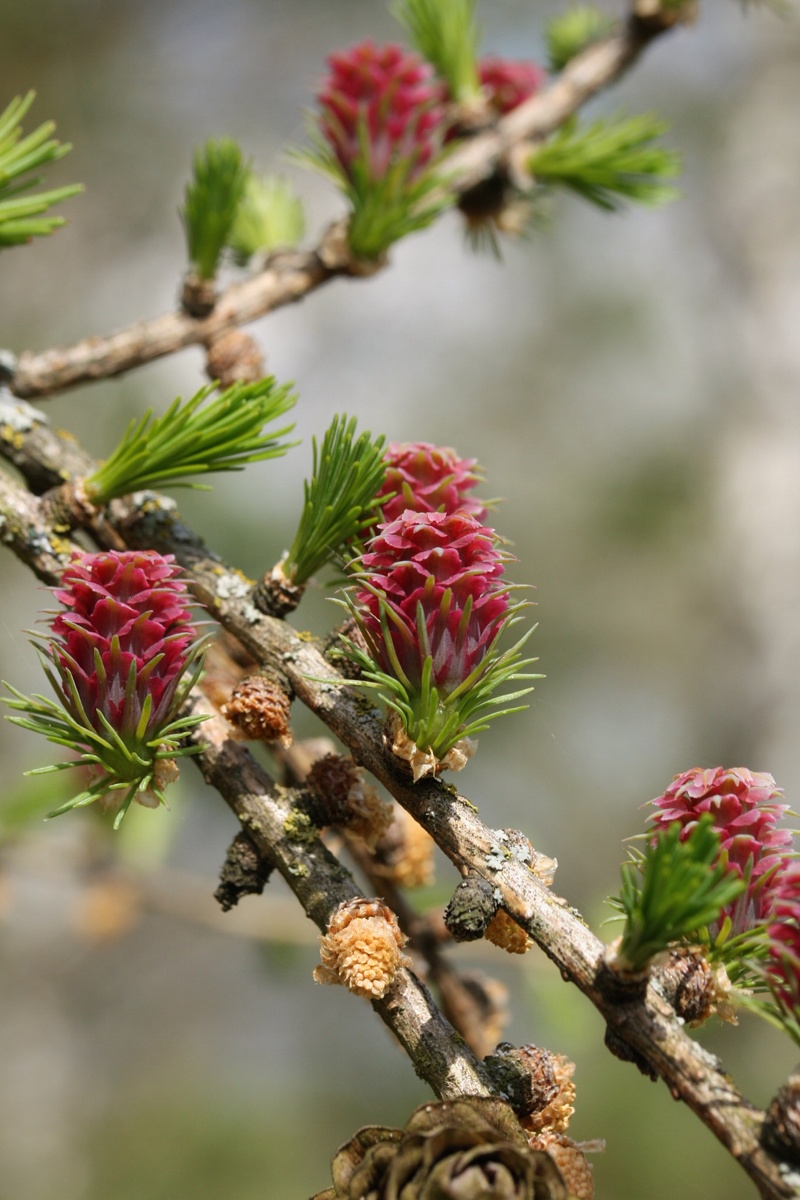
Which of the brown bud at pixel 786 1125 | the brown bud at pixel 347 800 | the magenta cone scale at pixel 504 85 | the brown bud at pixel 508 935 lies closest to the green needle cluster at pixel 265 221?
the magenta cone scale at pixel 504 85

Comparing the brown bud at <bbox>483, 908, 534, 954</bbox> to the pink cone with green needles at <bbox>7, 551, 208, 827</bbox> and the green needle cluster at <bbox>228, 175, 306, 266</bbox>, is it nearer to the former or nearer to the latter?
the pink cone with green needles at <bbox>7, 551, 208, 827</bbox>

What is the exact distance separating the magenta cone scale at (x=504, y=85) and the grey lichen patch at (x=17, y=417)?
0.60 meters

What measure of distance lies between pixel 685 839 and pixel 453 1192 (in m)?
0.18

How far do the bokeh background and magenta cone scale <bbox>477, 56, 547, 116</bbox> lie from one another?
2188 mm

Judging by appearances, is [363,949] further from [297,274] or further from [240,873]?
[297,274]

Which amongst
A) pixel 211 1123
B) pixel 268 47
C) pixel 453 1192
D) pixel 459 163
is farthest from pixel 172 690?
pixel 268 47

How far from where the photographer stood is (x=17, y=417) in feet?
1.98

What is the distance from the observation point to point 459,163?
865 millimetres

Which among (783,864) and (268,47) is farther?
(268,47)

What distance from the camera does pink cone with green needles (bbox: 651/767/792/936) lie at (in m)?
0.42

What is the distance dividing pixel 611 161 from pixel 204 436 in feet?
1.85

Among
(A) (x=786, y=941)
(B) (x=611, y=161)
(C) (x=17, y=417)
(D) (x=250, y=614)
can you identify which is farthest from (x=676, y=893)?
(B) (x=611, y=161)

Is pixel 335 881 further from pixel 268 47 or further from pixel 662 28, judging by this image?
pixel 268 47

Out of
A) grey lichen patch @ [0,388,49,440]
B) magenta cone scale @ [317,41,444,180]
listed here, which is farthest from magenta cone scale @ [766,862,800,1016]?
magenta cone scale @ [317,41,444,180]
